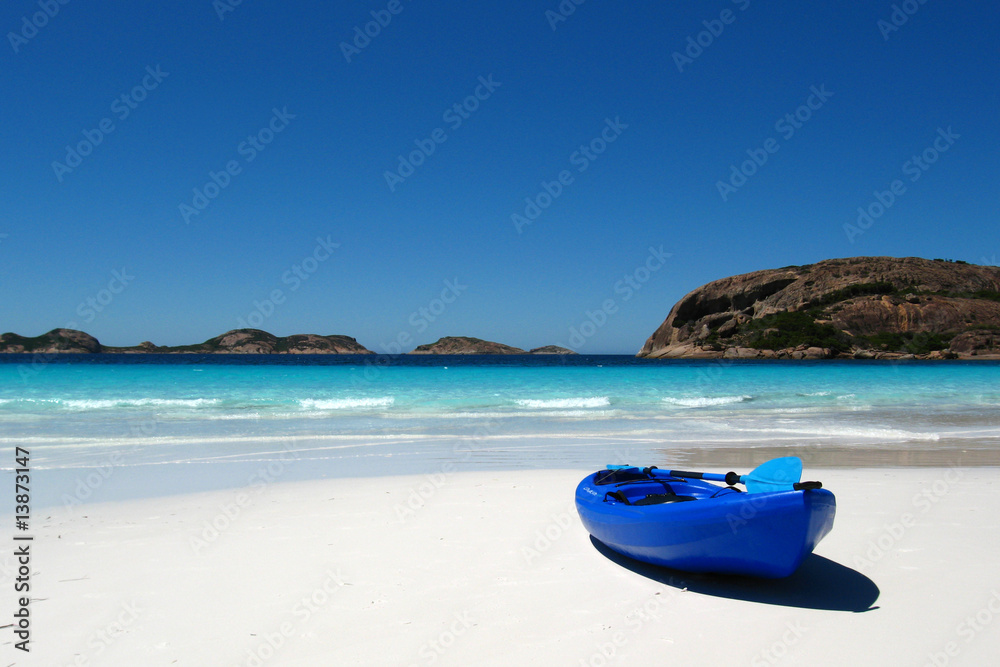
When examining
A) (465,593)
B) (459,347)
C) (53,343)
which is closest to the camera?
(465,593)

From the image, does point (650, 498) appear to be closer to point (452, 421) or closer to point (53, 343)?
point (452, 421)

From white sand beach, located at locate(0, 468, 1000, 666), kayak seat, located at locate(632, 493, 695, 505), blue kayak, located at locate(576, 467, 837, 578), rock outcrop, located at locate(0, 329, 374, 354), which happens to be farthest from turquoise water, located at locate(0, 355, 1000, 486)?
rock outcrop, located at locate(0, 329, 374, 354)

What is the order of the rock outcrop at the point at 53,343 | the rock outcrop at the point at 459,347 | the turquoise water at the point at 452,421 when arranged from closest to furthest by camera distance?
the turquoise water at the point at 452,421
the rock outcrop at the point at 53,343
the rock outcrop at the point at 459,347

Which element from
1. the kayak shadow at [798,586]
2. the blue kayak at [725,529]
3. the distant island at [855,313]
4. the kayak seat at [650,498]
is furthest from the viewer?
the distant island at [855,313]

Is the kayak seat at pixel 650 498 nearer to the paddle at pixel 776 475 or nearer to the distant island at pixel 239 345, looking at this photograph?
the paddle at pixel 776 475

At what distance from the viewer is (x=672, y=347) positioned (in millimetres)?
87750

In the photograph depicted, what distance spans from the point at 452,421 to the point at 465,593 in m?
10.9

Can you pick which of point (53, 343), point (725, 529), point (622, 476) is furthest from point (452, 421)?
point (53, 343)

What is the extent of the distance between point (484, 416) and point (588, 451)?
6.19 metres

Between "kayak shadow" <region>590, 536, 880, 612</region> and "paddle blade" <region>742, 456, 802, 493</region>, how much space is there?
53 centimetres

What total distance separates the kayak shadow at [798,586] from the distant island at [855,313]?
225 ft

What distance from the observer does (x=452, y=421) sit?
14.5m

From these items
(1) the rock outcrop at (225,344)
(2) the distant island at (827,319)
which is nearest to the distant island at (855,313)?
(2) the distant island at (827,319)

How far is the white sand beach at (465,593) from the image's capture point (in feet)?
9.80
